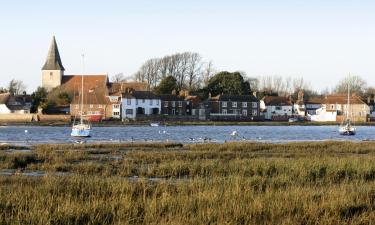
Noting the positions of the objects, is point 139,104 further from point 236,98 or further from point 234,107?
point 234,107

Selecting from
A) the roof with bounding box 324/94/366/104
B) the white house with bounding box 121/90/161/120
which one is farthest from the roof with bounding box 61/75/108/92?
the roof with bounding box 324/94/366/104

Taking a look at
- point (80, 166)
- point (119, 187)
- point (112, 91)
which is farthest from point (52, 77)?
point (119, 187)

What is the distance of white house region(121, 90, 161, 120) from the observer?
116 meters

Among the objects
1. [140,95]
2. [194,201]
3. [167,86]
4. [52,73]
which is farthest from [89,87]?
[194,201]

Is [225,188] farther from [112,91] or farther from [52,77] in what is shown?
[52,77]

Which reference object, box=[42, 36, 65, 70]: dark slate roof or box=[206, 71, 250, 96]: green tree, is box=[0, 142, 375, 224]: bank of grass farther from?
box=[42, 36, 65, 70]: dark slate roof

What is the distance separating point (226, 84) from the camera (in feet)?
450

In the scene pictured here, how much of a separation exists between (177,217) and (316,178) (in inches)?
422

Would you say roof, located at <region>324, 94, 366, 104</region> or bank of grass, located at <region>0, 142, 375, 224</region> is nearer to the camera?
bank of grass, located at <region>0, 142, 375, 224</region>

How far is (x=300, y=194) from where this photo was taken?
633 inches

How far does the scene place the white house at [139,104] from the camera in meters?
116

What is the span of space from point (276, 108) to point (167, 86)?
30.0 metres

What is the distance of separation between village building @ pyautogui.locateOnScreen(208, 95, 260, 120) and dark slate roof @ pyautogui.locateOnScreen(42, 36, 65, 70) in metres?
43.5

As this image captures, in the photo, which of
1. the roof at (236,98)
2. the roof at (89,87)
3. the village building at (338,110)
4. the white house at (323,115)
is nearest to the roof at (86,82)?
the roof at (89,87)
